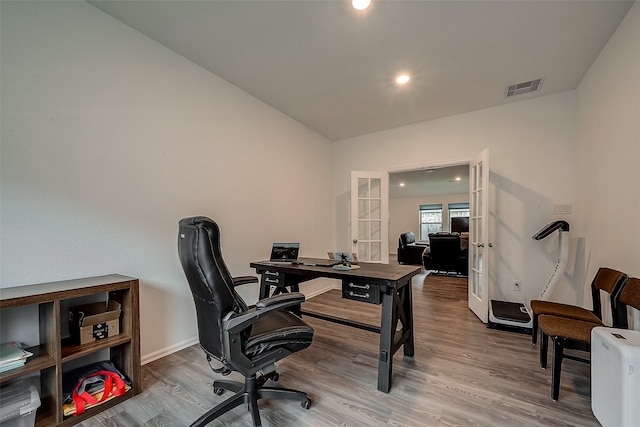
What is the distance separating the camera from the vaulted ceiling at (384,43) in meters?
1.88

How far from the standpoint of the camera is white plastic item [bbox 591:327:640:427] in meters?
1.18

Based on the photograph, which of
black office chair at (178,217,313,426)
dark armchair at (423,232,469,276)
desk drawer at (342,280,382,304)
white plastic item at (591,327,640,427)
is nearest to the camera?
white plastic item at (591,327,640,427)

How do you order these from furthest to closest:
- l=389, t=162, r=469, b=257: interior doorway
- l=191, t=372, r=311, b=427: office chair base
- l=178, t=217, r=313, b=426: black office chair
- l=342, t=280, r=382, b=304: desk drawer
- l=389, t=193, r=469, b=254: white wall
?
1. l=389, t=193, r=469, b=254: white wall
2. l=389, t=162, r=469, b=257: interior doorway
3. l=342, t=280, r=382, b=304: desk drawer
4. l=191, t=372, r=311, b=427: office chair base
5. l=178, t=217, r=313, b=426: black office chair

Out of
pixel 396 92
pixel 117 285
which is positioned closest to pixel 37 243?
pixel 117 285

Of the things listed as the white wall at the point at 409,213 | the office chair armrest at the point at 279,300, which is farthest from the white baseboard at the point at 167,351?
the white wall at the point at 409,213

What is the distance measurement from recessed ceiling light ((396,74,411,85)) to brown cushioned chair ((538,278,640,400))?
2.50 meters

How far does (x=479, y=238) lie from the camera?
3270 millimetres

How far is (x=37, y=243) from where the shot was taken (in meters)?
1.62

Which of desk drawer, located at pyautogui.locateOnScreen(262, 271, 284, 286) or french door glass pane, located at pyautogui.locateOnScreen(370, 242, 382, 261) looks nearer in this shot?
desk drawer, located at pyautogui.locateOnScreen(262, 271, 284, 286)

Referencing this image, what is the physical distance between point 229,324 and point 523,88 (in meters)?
3.88

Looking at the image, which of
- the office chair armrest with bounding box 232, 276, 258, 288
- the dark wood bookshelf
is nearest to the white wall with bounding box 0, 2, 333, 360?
the dark wood bookshelf

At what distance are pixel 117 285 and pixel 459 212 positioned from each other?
1023cm

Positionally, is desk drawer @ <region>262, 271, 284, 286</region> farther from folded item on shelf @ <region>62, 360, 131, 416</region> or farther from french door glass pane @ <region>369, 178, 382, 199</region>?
french door glass pane @ <region>369, 178, 382, 199</region>

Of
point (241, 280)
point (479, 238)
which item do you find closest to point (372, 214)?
point (479, 238)
